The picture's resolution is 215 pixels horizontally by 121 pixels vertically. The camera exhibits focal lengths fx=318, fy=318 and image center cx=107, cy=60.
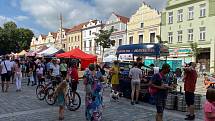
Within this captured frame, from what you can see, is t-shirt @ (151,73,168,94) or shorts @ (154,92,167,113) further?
t-shirt @ (151,73,168,94)

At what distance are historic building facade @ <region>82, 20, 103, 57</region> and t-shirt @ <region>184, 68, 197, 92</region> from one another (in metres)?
48.2

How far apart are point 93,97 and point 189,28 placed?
33666 millimetres

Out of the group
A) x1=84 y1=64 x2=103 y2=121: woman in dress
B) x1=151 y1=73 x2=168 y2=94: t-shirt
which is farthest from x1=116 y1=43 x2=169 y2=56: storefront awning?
x1=151 y1=73 x2=168 y2=94: t-shirt

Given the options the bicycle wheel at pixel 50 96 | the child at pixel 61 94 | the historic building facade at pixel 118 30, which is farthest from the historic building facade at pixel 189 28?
the child at pixel 61 94

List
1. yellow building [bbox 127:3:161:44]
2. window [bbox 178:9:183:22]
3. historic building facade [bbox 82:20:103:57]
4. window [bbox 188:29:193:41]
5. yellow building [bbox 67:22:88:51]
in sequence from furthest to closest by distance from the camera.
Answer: yellow building [bbox 67:22:88:51], historic building facade [bbox 82:20:103:57], yellow building [bbox 127:3:161:44], window [bbox 178:9:183:22], window [bbox 188:29:193:41]

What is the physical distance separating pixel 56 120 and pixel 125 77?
19.9 feet

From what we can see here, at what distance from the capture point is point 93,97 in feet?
27.6

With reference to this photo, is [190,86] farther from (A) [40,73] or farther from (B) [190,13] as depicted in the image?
(B) [190,13]

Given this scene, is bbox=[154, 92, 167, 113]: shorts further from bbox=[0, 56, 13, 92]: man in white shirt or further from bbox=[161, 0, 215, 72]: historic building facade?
bbox=[161, 0, 215, 72]: historic building facade

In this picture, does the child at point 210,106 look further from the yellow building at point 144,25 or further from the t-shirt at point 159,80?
the yellow building at point 144,25

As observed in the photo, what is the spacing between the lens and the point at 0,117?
30.4 ft

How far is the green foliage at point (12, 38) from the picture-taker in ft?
241

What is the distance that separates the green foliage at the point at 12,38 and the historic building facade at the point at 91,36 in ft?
66.3

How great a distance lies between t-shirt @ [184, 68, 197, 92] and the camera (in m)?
9.41
